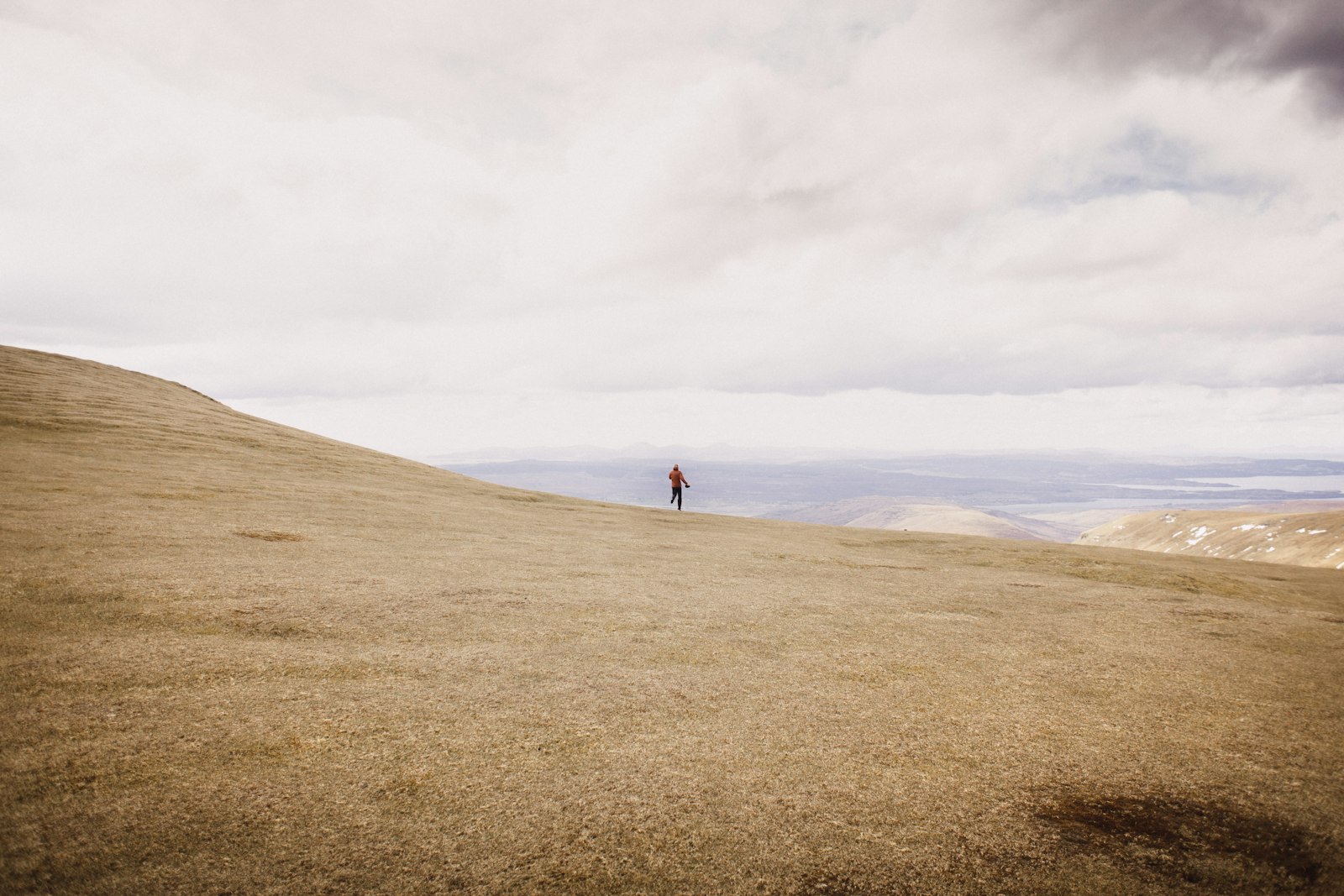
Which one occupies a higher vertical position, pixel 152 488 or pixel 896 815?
pixel 152 488

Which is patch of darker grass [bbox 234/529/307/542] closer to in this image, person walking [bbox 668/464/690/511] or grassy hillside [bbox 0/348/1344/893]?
grassy hillside [bbox 0/348/1344/893]

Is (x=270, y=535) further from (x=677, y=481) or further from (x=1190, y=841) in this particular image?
(x=677, y=481)

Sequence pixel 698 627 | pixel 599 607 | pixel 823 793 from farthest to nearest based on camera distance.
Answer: pixel 599 607
pixel 698 627
pixel 823 793

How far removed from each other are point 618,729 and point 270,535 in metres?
12.9

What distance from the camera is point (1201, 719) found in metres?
7.96

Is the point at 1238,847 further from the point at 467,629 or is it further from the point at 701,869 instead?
the point at 467,629

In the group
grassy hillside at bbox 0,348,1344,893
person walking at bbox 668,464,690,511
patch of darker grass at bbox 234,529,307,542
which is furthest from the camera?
person walking at bbox 668,464,690,511

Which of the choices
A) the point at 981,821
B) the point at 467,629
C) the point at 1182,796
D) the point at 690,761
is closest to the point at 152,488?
the point at 467,629

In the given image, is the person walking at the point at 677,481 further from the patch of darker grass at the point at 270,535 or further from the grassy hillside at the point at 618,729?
the patch of darker grass at the point at 270,535

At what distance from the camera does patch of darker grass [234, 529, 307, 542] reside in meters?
15.6

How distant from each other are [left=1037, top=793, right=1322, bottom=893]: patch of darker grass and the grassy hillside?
0.03m

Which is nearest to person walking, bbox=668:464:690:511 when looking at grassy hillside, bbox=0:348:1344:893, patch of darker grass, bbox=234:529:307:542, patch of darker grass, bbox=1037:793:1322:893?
grassy hillside, bbox=0:348:1344:893

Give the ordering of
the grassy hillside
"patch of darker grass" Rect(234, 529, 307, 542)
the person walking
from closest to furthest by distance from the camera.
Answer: the grassy hillside → "patch of darker grass" Rect(234, 529, 307, 542) → the person walking

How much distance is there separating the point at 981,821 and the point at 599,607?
7.75 metres
